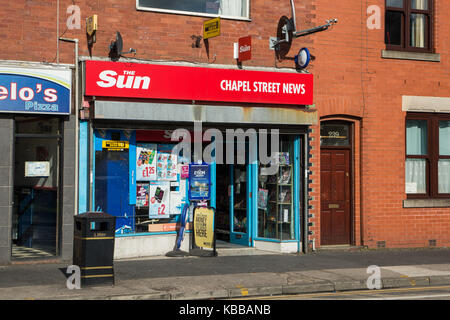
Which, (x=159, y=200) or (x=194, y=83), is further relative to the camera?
(x=159, y=200)

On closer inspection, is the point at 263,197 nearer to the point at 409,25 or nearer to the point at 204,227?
the point at 204,227

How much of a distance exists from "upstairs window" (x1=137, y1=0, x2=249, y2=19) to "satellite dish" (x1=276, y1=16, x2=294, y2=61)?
2.85 ft

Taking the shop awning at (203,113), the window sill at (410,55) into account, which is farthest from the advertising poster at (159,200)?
the window sill at (410,55)

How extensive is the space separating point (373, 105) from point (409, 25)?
7.86ft

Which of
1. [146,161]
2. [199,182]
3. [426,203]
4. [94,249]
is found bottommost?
[94,249]

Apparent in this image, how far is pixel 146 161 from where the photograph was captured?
14383 millimetres

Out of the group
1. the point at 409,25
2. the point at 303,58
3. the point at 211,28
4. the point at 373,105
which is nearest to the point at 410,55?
the point at 409,25

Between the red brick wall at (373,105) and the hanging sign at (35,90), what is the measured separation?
594 cm

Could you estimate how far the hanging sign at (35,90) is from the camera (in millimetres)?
12680

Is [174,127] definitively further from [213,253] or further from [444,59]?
[444,59]

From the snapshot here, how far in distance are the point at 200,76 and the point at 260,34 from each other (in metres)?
1.93

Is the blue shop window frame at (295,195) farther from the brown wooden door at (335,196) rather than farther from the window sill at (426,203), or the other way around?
the window sill at (426,203)

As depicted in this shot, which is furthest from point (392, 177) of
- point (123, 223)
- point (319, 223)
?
point (123, 223)

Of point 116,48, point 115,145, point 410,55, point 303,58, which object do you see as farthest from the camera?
point 410,55
